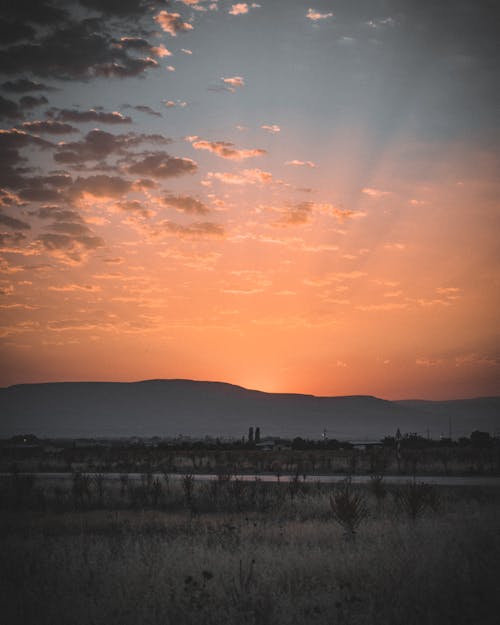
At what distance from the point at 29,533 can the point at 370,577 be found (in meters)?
8.69

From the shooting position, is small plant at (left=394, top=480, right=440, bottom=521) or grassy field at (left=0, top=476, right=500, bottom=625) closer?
grassy field at (left=0, top=476, right=500, bottom=625)

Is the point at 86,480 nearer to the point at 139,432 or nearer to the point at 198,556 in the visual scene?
the point at 198,556

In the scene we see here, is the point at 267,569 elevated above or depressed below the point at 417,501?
below

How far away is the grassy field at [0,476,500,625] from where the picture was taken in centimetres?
779

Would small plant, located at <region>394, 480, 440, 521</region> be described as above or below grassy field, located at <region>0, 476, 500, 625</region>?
above

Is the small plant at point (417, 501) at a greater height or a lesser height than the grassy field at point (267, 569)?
greater

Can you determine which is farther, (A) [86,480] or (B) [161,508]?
(A) [86,480]

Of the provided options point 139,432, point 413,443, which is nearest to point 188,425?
point 139,432

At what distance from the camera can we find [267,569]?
9.90 meters

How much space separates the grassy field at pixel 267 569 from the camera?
7785mm

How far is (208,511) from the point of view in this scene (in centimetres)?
2008

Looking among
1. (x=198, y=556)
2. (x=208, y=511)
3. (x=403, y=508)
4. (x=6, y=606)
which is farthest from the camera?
(x=208, y=511)

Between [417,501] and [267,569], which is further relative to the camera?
[417,501]

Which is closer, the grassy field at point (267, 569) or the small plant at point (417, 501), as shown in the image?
the grassy field at point (267, 569)
